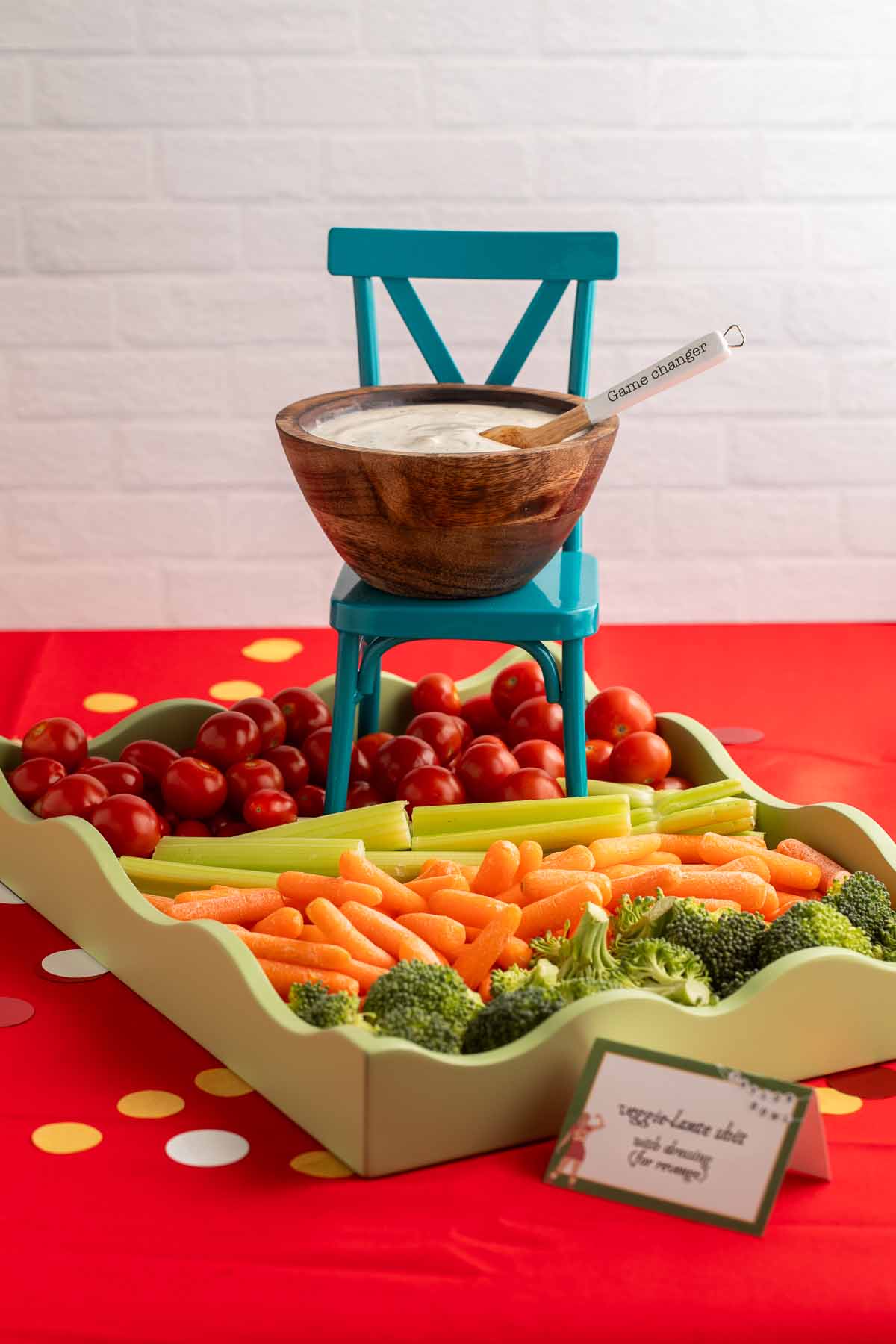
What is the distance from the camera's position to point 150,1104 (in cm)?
165

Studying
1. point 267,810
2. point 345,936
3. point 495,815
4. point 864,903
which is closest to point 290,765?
point 267,810

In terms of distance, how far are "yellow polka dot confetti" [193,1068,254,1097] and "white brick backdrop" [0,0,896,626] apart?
1.87 m

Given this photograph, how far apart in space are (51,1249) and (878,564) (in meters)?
2.60

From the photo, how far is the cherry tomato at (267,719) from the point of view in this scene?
7.84ft

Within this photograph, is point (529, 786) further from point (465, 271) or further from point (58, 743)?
point (465, 271)

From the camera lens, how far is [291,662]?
10.5 ft

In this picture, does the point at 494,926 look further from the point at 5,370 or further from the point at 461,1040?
the point at 5,370

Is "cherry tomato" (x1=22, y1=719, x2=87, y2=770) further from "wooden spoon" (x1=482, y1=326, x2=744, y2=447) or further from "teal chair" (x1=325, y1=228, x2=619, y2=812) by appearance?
"wooden spoon" (x1=482, y1=326, x2=744, y2=447)

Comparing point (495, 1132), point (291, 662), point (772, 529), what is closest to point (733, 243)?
point (772, 529)

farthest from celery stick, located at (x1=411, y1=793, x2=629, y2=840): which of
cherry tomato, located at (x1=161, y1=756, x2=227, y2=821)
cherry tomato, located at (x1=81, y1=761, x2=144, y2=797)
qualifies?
cherry tomato, located at (x1=81, y1=761, x2=144, y2=797)

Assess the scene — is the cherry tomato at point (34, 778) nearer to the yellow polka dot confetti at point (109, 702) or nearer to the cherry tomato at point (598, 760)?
the yellow polka dot confetti at point (109, 702)

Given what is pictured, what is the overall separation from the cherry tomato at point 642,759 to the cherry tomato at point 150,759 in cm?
63

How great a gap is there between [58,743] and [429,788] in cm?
53

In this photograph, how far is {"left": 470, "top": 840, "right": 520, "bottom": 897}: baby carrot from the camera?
187cm
